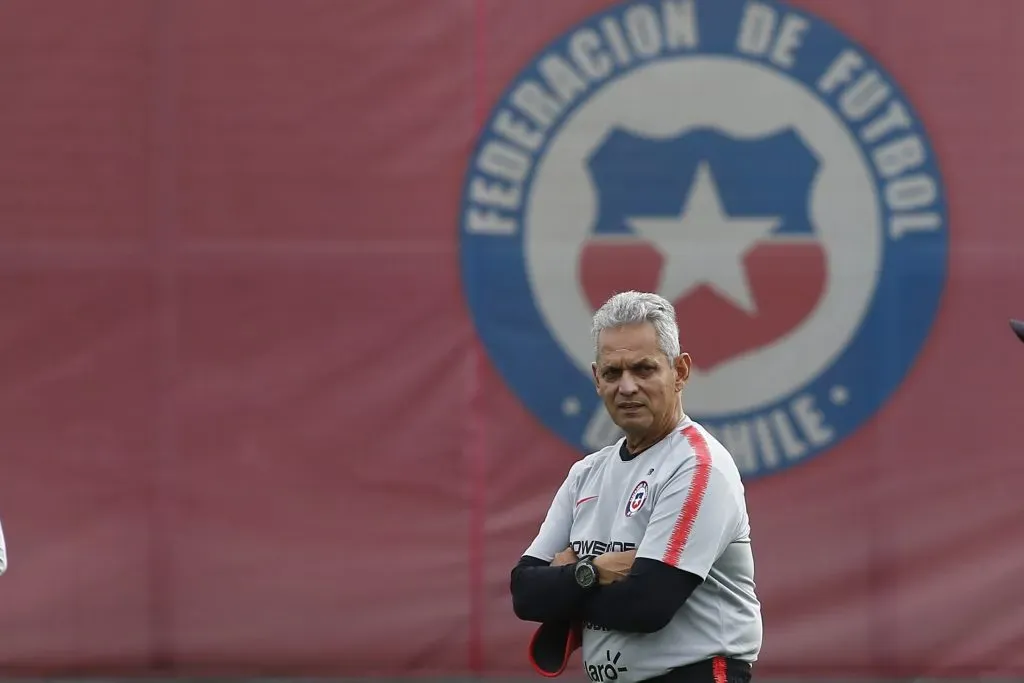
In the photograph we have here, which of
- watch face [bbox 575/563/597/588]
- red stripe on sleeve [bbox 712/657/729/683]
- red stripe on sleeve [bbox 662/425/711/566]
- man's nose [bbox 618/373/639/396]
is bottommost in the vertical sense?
red stripe on sleeve [bbox 712/657/729/683]

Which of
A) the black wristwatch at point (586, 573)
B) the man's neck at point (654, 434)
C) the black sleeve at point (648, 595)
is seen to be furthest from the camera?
the man's neck at point (654, 434)

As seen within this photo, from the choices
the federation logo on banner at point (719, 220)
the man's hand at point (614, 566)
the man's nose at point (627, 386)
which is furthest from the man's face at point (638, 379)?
the federation logo on banner at point (719, 220)

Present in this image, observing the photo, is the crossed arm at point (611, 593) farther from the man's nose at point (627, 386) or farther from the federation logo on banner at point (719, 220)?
the federation logo on banner at point (719, 220)

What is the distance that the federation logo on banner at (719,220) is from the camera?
18.6 feet

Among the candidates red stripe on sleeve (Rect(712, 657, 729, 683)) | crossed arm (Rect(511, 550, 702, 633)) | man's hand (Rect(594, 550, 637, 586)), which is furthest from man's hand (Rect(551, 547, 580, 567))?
red stripe on sleeve (Rect(712, 657, 729, 683))

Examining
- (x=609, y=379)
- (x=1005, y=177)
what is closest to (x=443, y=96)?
(x=1005, y=177)

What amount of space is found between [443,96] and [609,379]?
9.31ft

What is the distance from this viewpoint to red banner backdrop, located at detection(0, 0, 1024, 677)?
5695 mm

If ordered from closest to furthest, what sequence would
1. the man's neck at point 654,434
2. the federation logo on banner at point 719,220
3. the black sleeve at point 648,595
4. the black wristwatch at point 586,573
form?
→ the black sleeve at point 648,595 → the black wristwatch at point 586,573 → the man's neck at point 654,434 → the federation logo on banner at point 719,220

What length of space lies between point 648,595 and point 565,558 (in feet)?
0.96

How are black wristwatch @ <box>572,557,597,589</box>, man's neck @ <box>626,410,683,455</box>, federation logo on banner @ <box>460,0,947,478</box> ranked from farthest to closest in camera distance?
federation logo on banner @ <box>460,0,947,478</box> < man's neck @ <box>626,410,683,455</box> < black wristwatch @ <box>572,557,597,589</box>

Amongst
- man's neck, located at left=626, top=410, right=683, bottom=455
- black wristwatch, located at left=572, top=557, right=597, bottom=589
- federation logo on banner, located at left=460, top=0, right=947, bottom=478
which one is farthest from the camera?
federation logo on banner, located at left=460, top=0, right=947, bottom=478

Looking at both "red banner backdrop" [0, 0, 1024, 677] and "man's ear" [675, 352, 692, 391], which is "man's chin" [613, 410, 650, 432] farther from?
"red banner backdrop" [0, 0, 1024, 677]

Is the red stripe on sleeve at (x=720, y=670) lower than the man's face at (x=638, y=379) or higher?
lower
